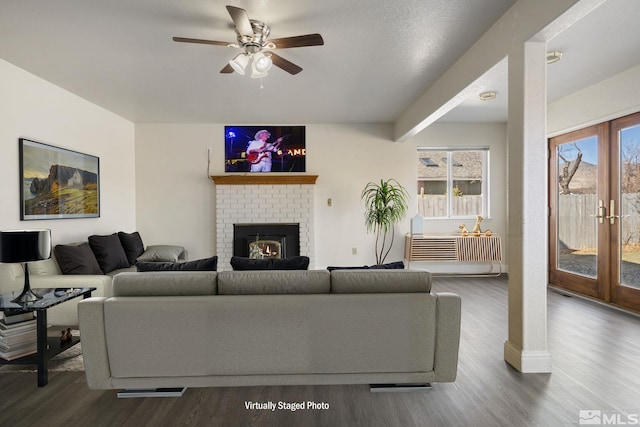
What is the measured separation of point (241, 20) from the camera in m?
2.50

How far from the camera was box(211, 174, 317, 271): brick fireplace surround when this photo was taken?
625 cm

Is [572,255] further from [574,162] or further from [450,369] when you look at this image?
[450,369]

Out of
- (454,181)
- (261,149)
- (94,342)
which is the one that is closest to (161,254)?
(261,149)

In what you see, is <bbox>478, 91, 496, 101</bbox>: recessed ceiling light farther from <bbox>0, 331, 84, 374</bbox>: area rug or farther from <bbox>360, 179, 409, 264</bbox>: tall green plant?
<bbox>0, 331, 84, 374</bbox>: area rug

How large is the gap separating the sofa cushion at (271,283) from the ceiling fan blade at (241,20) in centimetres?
172

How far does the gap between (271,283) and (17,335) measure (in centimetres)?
191

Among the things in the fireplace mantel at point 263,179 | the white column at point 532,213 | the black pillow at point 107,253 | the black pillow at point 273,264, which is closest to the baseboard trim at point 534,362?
the white column at point 532,213

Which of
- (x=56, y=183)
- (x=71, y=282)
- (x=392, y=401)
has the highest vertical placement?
(x=56, y=183)

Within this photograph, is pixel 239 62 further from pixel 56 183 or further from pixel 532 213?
pixel 56 183

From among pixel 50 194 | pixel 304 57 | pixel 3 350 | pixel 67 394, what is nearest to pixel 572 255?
pixel 304 57

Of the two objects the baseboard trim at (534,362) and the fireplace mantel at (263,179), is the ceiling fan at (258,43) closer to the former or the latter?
the baseboard trim at (534,362)

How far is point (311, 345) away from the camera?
229cm

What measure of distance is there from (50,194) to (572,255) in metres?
6.82

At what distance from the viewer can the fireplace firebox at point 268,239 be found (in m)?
6.20
